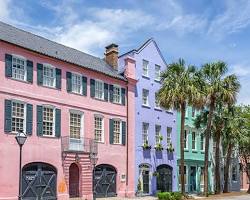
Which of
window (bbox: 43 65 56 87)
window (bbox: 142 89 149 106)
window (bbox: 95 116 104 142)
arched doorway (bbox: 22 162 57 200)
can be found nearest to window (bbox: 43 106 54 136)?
window (bbox: 43 65 56 87)

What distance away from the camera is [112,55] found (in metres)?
43.1

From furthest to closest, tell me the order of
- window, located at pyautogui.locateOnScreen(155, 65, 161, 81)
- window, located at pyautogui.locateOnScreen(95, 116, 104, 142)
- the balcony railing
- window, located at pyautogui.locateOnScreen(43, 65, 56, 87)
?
1. window, located at pyautogui.locateOnScreen(155, 65, 161, 81)
2. window, located at pyautogui.locateOnScreen(95, 116, 104, 142)
3. the balcony railing
4. window, located at pyautogui.locateOnScreen(43, 65, 56, 87)

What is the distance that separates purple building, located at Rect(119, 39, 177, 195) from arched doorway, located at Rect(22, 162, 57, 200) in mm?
10150

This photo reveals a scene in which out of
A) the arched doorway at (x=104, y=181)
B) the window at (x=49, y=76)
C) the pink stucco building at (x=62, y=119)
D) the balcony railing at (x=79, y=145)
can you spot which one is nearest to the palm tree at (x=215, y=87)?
the pink stucco building at (x=62, y=119)

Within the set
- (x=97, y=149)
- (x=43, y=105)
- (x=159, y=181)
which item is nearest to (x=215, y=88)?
(x=159, y=181)

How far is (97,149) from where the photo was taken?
36.5 metres

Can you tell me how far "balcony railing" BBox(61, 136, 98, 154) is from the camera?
33438 mm

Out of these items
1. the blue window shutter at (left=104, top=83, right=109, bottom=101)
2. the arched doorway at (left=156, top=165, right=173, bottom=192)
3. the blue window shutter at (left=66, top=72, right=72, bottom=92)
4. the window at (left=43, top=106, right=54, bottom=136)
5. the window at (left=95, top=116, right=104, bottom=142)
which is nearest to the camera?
the window at (left=43, top=106, right=54, bottom=136)

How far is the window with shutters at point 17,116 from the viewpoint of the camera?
30.0 metres

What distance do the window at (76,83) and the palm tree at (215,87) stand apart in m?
12.1

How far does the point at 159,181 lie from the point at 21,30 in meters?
19.4

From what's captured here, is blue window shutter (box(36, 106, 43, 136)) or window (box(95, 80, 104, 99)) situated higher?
window (box(95, 80, 104, 99))

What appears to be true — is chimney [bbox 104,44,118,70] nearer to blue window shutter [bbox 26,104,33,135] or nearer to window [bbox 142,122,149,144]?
window [bbox 142,122,149,144]

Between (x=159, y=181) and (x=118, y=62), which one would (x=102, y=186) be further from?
(x=118, y=62)
